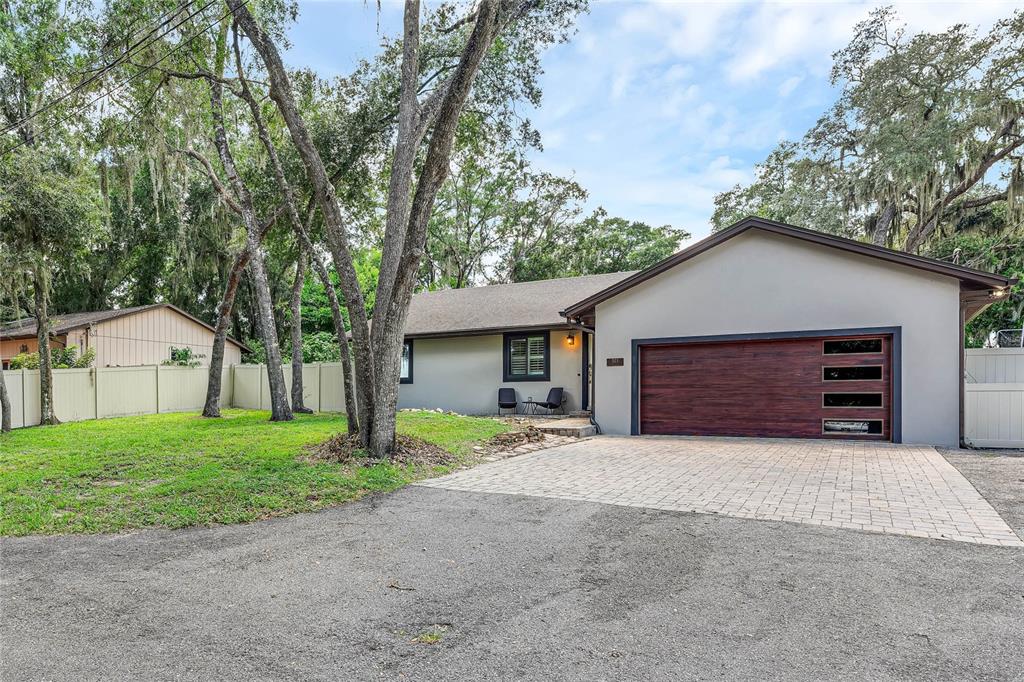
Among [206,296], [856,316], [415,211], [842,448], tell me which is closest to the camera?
[415,211]

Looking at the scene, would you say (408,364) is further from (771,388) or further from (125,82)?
(771,388)

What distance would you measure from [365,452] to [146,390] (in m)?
10.1

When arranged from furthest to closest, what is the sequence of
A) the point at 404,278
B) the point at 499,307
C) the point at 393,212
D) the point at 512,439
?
the point at 499,307
the point at 512,439
the point at 393,212
the point at 404,278

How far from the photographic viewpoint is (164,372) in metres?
14.2

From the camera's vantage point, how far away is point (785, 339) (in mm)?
9508

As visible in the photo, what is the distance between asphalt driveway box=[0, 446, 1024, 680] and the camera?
2336mm

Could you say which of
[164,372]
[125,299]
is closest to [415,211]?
[164,372]

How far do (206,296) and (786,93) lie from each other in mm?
23601

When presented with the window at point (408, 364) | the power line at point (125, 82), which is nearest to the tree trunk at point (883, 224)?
the window at point (408, 364)

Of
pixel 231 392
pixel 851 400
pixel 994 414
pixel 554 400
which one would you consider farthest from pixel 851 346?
pixel 231 392

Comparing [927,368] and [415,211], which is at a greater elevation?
[415,211]

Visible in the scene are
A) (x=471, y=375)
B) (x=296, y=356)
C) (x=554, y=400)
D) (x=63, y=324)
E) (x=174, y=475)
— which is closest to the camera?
(x=174, y=475)

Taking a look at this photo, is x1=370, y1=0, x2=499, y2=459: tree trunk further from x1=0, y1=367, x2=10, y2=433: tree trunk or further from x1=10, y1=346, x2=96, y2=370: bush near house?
x1=10, y1=346, x2=96, y2=370: bush near house

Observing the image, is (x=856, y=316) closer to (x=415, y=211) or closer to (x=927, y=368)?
(x=927, y=368)
